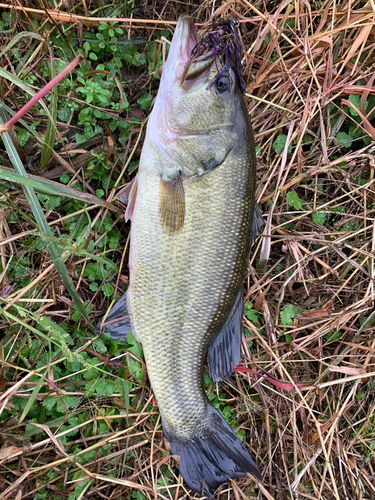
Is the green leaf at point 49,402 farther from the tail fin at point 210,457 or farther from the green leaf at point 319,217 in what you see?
the green leaf at point 319,217

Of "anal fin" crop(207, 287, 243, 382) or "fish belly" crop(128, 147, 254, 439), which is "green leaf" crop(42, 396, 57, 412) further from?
"anal fin" crop(207, 287, 243, 382)

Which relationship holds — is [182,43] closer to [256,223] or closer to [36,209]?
[256,223]

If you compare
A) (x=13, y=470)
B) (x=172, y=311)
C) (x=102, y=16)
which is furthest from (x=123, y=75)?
(x=13, y=470)

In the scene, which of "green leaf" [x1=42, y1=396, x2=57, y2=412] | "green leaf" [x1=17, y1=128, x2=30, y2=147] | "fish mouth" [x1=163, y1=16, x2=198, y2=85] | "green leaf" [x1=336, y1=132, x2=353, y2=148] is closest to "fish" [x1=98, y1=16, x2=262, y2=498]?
"fish mouth" [x1=163, y1=16, x2=198, y2=85]

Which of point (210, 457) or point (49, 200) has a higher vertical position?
point (49, 200)

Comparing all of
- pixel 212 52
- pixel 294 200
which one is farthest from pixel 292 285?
pixel 212 52

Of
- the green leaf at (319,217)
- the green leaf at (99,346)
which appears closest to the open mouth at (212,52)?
the green leaf at (319,217)

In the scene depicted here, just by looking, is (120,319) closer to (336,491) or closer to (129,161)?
(129,161)
